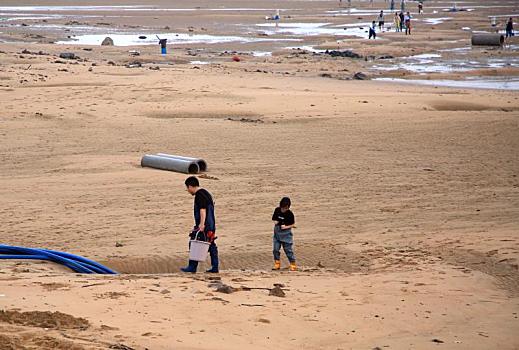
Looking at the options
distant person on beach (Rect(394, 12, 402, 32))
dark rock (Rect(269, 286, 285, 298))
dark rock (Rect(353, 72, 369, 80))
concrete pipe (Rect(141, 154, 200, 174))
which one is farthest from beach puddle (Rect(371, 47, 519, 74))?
dark rock (Rect(269, 286, 285, 298))

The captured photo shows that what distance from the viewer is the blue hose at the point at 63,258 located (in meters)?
10.8

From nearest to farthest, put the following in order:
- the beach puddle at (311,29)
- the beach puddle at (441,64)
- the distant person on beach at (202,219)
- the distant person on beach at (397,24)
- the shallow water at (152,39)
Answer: the distant person on beach at (202,219) → the beach puddle at (441,64) → the shallow water at (152,39) → the beach puddle at (311,29) → the distant person on beach at (397,24)

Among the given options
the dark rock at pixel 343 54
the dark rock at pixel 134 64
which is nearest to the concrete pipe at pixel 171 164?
the dark rock at pixel 134 64

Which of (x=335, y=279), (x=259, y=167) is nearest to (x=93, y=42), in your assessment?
(x=259, y=167)

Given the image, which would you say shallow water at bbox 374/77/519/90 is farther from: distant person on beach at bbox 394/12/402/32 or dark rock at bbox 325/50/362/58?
distant person on beach at bbox 394/12/402/32

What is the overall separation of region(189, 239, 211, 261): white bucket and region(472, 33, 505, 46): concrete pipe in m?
39.4

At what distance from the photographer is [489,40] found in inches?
1882

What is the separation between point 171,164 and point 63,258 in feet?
19.2

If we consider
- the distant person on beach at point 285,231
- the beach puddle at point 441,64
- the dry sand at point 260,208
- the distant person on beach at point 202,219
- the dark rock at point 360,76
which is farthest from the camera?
the beach puddle at point 441,64

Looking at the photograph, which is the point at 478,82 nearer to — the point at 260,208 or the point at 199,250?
the point at 260,208

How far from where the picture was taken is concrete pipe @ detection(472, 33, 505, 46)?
47.4 m

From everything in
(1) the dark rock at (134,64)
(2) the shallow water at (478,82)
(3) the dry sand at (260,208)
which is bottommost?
(3) the dry sand at (260,208)

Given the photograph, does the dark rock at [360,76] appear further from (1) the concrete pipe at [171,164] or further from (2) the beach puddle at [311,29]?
(2) the beach puddle at [311,29]

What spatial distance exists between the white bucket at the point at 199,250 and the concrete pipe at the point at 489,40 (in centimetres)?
3942
